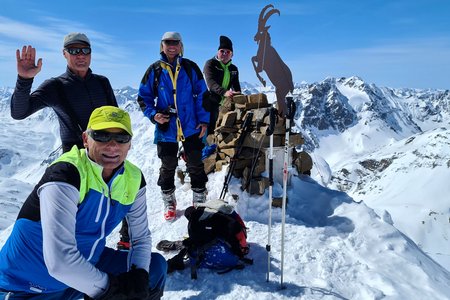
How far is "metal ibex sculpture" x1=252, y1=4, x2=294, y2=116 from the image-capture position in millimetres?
6969

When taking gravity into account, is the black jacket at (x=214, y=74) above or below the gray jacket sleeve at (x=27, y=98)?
above

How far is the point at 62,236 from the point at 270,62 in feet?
17.4

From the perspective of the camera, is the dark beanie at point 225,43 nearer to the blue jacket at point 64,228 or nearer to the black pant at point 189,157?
the black pant at point 189,157

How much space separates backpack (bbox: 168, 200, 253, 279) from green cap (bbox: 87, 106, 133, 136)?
260 centimetres

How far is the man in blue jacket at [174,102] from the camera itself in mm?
6441

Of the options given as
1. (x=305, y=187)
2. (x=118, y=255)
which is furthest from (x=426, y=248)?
(x=118, y=255)

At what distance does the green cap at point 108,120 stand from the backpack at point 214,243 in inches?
102

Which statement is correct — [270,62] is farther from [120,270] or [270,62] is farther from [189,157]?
[120,270]

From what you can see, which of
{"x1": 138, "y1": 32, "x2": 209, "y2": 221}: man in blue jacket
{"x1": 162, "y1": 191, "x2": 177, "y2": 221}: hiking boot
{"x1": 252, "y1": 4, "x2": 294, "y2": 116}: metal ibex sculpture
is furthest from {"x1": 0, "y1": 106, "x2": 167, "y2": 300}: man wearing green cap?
{"x1": 252, "y1": 4, "x2": 294, "y2": 116}: metal ibex sculpture

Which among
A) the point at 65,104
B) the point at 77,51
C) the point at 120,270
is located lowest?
the point at 120,270

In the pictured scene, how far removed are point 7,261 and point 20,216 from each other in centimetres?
39

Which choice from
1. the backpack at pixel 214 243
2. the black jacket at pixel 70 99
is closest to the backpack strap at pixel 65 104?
the black jacket at pixel 70 99

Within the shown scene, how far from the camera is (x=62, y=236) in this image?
2.82 metres

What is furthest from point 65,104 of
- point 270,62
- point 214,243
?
point 270,62
